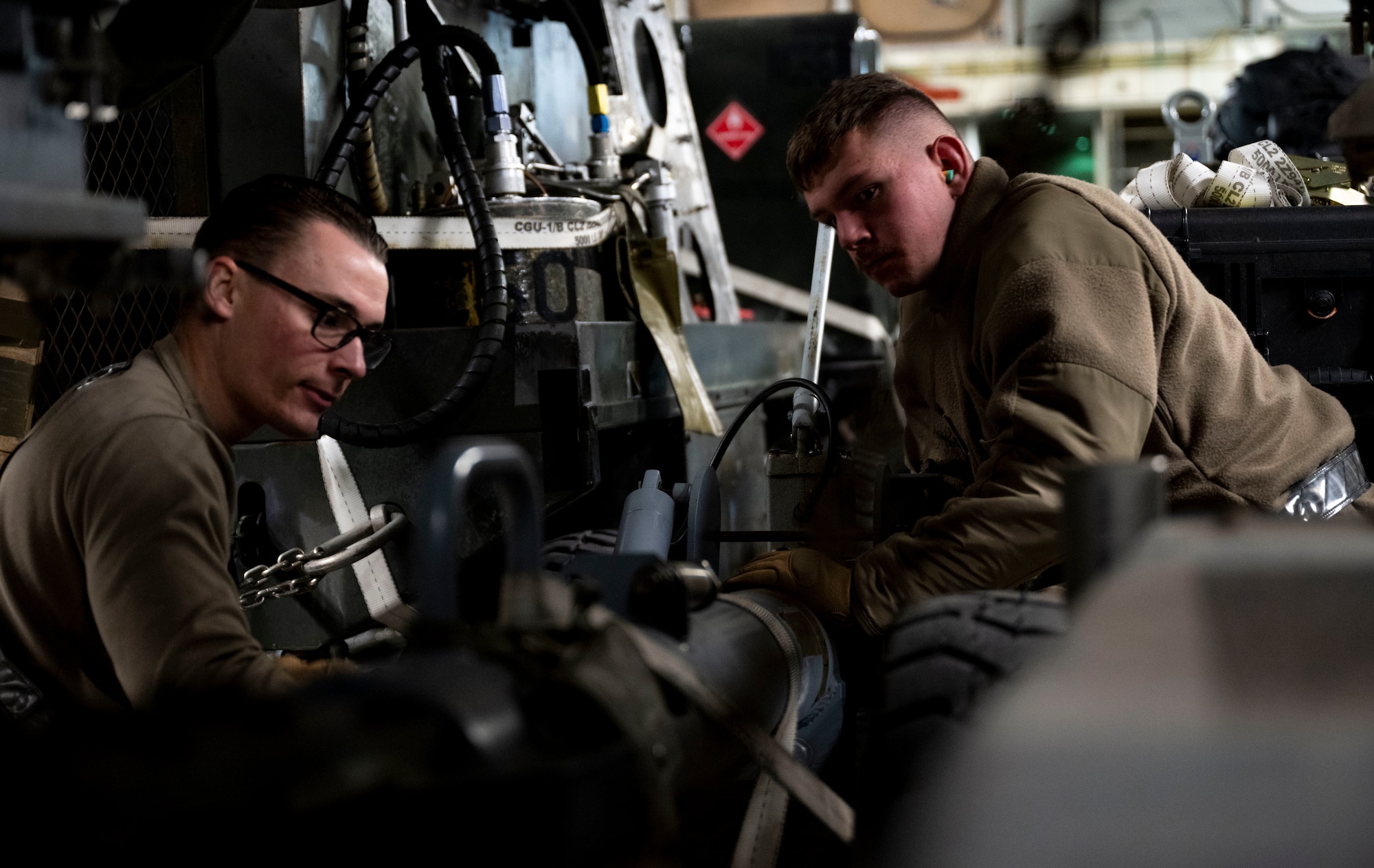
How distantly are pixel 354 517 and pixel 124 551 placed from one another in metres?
1.46

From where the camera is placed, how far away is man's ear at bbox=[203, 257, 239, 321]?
2.10 metres

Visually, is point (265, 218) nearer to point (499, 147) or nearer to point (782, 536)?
point (782, 536)

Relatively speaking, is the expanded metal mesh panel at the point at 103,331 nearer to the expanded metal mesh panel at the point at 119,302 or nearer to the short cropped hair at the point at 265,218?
the expanded metal mesh panel at the point at 119,302

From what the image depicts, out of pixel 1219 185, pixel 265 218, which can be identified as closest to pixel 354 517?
pixel 265 218

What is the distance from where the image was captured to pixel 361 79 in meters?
3.38

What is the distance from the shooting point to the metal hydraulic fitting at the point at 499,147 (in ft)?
11.2

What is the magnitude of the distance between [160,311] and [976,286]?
213 centimetres

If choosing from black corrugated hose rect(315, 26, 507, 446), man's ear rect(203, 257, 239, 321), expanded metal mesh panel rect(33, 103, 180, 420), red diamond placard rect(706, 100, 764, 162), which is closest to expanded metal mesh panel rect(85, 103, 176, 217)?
expanded metal mesh panel rect(33, 103, 180, 420)

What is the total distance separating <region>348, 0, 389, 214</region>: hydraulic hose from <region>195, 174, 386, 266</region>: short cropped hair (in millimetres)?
1167

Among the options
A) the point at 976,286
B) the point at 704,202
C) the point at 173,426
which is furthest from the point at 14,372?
the point at 704,202

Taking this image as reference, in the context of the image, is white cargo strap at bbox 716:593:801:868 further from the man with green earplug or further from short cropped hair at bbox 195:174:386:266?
short cropped hair at bbox 195:174:386:266

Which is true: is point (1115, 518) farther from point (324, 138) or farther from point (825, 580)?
point (324, 138)

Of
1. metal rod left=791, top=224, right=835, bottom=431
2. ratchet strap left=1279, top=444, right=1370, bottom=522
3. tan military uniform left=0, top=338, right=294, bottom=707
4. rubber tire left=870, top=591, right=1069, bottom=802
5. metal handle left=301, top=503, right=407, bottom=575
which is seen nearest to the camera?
rubber tire left=870, top=591, right=1069, bottom=802

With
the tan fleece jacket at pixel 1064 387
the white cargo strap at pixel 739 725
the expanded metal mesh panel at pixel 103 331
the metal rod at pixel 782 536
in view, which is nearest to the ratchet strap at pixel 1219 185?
the tan fleece jacket at pixel 1064 387
